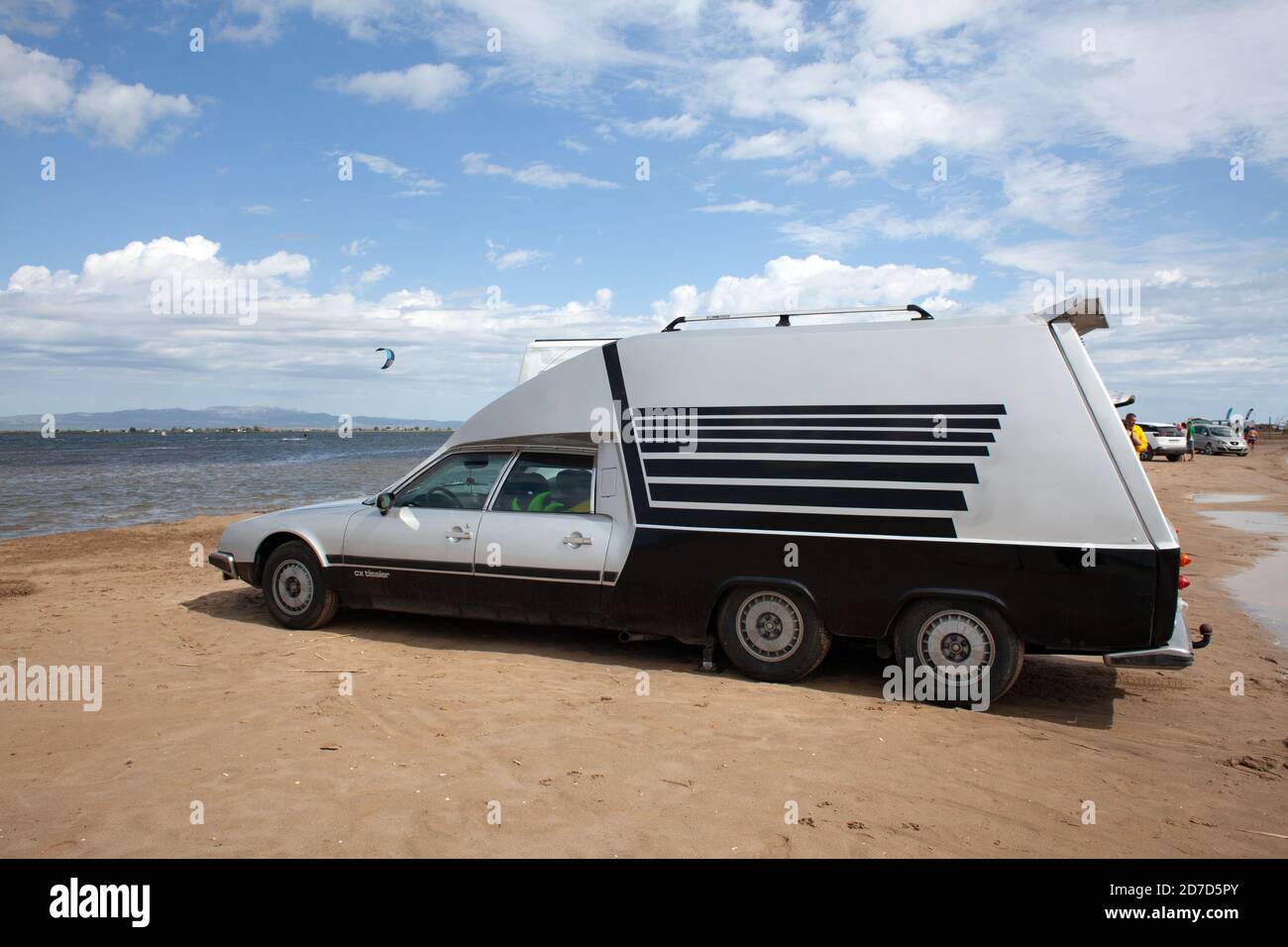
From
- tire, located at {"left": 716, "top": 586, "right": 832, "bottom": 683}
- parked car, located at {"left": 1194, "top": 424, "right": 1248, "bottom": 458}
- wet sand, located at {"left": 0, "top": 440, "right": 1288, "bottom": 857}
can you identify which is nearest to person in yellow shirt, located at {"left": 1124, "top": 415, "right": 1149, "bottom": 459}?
wet sand, located at {"left": 0, "top": 440, "right": 1288, "bottom": 857}

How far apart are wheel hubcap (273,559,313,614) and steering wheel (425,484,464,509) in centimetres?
133

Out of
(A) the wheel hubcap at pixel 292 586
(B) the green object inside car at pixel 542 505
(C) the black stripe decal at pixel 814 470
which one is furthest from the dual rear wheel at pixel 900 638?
(A) the wheel hubcap at pixel 292 586

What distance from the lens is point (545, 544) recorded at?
661cm

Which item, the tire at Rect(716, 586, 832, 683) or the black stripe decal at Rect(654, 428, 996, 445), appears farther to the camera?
the tire at Rect(716, 586, 832, 683)

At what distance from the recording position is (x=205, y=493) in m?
25.2

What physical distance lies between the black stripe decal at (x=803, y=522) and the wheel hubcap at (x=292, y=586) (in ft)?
10.3

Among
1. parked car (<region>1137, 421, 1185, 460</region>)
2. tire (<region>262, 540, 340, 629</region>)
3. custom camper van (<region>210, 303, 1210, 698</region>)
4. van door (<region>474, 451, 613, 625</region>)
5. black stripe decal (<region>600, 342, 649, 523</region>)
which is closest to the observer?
custom camper van (<region>210, 303, 1210, 698</region>)

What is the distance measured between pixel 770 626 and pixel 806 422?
1.44m

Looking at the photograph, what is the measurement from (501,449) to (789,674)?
2.81m

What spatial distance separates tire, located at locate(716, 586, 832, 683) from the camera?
600 cm

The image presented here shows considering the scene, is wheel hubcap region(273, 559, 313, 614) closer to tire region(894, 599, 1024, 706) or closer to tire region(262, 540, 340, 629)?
tire region(262, 540, 340, 629)

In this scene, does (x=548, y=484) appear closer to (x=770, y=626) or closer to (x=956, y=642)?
(x=770, y=626)
